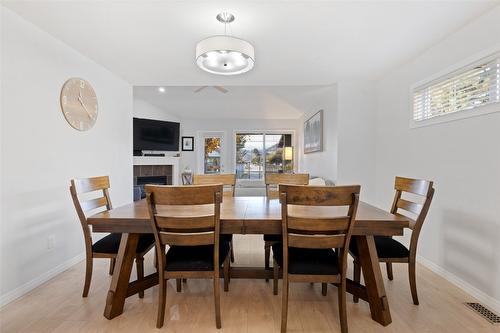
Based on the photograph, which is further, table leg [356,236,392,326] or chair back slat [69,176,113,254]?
chair back slat [69,176,113,254]

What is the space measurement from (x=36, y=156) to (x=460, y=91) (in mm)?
3679

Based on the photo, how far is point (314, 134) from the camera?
16.5 feet

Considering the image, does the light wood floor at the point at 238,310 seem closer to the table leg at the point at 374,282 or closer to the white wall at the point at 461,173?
the table leg at the point at 374,282

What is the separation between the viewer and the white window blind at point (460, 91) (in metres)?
1.90

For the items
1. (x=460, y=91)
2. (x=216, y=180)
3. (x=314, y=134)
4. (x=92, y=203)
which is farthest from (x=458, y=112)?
(x=92, y=203)

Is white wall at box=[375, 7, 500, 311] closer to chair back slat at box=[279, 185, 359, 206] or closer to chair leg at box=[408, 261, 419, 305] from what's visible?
chair leg at box=[408, 261, 419, 305]

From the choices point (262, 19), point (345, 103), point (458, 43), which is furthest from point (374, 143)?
point (262, 19)

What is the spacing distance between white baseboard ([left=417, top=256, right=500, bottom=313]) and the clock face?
150 inches

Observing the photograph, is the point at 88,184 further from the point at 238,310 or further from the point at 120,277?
the point at 238,310

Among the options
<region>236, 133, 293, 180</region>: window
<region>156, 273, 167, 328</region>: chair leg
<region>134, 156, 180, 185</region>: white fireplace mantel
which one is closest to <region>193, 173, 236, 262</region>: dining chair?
<region>156, 273, 167, 328</region>: chair leg

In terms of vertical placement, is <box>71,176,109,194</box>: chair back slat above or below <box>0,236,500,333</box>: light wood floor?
above

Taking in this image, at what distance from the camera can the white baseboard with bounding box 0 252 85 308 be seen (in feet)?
6.22

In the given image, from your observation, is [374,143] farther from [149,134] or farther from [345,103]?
[149,134]

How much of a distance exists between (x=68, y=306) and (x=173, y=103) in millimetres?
4900
